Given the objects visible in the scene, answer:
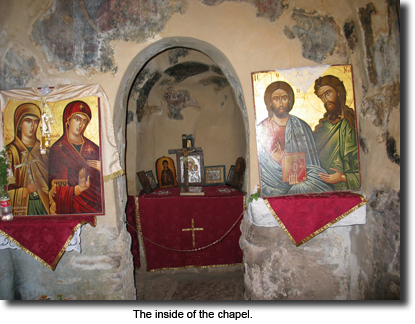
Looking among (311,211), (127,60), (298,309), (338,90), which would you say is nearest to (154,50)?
(127,60)

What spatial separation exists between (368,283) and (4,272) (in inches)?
188

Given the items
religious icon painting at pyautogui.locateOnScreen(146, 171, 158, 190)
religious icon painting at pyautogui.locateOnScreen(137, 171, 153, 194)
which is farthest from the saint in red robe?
religious icon painting at pyautogui.locateOnScreen(146, 171, 158, 190)

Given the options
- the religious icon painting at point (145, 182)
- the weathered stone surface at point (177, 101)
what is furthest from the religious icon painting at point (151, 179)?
the weathered stone surface at point (177, 101)

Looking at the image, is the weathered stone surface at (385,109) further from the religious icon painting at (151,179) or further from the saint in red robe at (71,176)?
the religious icon painting at (151,179)

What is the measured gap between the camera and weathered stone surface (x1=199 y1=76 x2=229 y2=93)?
546 cm

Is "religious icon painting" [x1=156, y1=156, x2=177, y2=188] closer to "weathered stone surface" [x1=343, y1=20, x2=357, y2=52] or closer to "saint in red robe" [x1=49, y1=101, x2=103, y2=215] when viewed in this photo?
"saint in red robe" [x1=49, y1=101, x2=103, y2=215]

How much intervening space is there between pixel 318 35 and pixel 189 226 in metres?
3.74

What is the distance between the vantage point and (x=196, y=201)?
4906 millimetres

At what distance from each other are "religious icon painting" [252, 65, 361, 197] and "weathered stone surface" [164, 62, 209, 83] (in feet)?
6.54

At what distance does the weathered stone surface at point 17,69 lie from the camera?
3.28 metres

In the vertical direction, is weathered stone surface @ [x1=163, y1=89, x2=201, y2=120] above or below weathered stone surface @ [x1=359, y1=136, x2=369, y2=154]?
above

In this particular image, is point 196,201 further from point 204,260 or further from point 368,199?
point 368,199

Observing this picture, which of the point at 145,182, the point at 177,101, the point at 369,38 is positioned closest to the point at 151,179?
the point at 145,182

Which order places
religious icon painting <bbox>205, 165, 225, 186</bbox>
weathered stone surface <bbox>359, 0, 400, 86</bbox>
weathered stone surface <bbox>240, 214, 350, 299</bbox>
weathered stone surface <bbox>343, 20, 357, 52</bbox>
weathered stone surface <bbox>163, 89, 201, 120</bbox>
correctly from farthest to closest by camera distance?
religious icon painting <bbox>205, 165, 225, 186</bbox> < weathered stone surface <bbox>163, 89, 201, 120</bbox> < weathered stone surface <bbox>240, 214, 350, 299</bbox> < weathered stone surface <bbox>343, 20, 357, 52</bbox> < weathered stone surface <bbox>359, 0, 400, 86</bbox>
